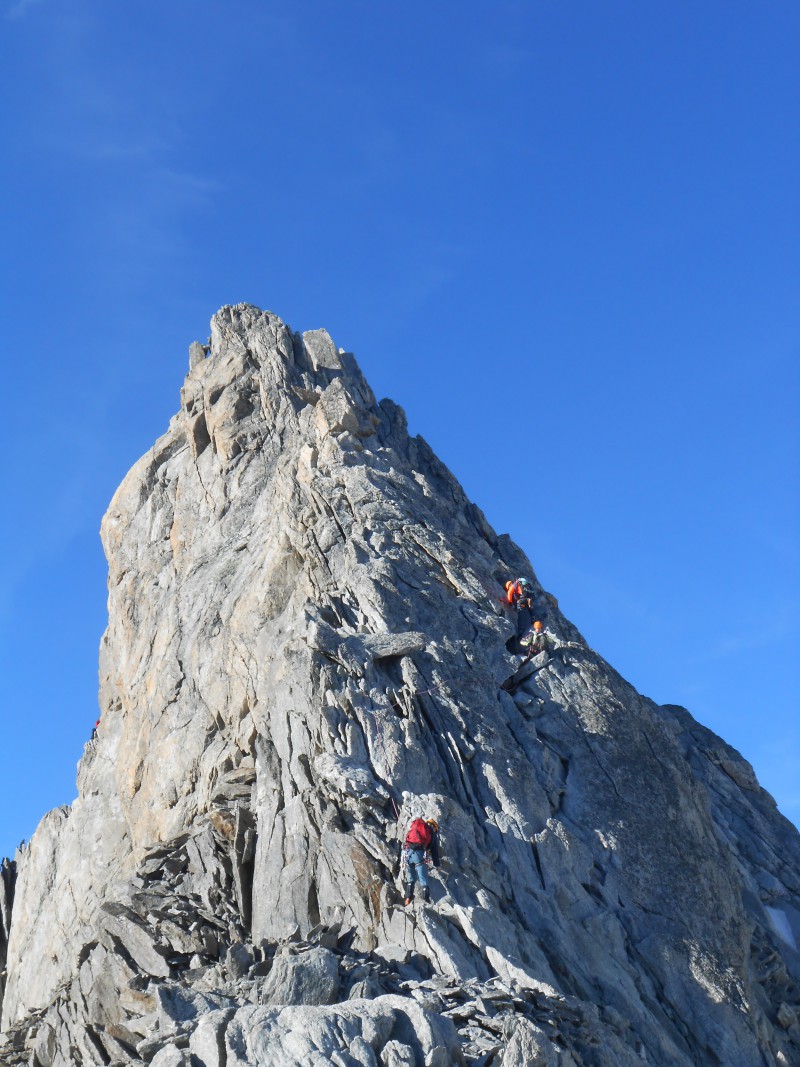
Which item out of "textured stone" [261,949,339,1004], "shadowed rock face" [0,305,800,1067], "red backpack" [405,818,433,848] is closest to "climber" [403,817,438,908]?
"red backpack" [405,818,433,848]

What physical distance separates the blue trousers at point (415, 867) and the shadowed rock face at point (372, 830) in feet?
2.28

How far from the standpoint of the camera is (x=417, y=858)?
33375 millimetres

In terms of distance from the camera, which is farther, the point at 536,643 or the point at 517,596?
the point at 517,596

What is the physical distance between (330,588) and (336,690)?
6.78 m

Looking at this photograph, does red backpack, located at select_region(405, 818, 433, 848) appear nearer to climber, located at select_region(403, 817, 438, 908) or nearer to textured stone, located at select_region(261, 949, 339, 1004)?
climber, located at select_region(403, 817, 438, 908)

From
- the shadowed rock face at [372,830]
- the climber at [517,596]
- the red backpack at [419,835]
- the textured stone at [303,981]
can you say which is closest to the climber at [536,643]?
the shadowed rock face at [372,830]

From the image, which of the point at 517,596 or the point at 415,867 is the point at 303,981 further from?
the point at 517,596

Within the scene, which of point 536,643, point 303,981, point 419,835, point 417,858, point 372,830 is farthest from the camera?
point 536,643

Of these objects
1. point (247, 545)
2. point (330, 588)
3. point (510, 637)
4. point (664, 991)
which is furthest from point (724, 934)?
point (247, 545)

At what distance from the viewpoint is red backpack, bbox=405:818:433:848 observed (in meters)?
33.5

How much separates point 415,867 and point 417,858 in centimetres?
26

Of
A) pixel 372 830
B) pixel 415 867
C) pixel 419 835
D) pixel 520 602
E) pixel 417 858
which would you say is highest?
pixel 520 602

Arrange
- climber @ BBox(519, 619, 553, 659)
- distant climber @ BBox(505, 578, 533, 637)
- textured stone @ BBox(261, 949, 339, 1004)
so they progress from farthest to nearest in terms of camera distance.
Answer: distant climber @ BBox(505, 578, 533, 637) < climber @ BBox(519, 619, 553, 659) < textured stone @ BBox(261, 949, 339, 1004)

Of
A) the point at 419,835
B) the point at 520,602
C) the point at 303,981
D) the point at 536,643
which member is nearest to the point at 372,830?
the point at 419,835
